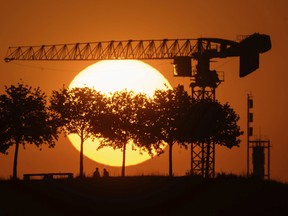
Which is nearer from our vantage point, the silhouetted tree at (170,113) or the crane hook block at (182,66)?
the silhouetted tree at (170,113)

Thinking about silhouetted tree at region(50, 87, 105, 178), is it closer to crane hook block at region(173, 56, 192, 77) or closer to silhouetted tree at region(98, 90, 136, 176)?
silhouetted tree at region(98, 90, 136, 176)

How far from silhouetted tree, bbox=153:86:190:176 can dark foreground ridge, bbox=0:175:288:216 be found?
33743 mm

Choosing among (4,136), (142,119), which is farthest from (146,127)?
(4,136)

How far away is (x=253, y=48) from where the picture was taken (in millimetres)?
139625

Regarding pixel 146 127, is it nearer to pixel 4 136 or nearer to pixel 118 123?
pixel 118 123

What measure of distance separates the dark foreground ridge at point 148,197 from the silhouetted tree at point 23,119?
2414 cm

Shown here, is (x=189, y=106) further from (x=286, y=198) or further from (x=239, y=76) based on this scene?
(x=286, y=198)

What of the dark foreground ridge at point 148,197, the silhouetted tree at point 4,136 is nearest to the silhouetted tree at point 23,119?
the silhouetted tree at point 4,136

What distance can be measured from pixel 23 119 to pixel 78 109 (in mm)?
11684

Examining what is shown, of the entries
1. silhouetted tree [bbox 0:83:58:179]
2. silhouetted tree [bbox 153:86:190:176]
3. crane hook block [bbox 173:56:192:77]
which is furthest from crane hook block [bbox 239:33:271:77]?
Result: silhouetted tree [bbox 0:83:58:179]

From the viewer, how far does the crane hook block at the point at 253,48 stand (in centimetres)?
13938

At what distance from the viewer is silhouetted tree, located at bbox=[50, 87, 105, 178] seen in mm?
116375

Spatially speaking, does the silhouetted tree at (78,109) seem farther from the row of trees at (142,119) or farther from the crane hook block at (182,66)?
the crane hook block at (182,66)

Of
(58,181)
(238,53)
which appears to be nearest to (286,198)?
(58,181)
